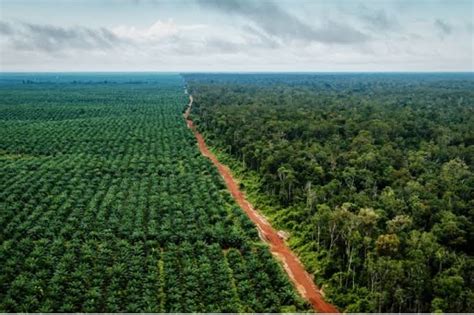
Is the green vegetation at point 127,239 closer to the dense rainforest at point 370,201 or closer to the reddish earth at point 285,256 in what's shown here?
the reddish earth at point 285,256

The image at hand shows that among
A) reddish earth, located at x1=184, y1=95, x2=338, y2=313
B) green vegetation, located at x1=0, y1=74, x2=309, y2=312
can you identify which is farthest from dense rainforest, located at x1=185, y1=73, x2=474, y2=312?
green vegetation, located at x1=0, y1=74, x2=309, y2=312

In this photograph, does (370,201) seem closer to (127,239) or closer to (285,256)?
(285,256)

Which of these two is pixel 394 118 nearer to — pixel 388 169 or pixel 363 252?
pixel 388 169

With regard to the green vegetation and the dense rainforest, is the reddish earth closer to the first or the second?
the dense rainforest

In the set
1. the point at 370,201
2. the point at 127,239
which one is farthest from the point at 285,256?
the point at 127,239

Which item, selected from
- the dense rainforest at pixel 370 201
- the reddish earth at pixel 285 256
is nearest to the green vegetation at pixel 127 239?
the reddish earth at pixel 285 256

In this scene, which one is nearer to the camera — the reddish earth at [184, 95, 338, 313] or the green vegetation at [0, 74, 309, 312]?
the green vegetation at [0, 74, 309, 312]

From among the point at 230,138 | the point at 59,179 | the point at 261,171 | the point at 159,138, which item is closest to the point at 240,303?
the point at 261,171
